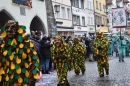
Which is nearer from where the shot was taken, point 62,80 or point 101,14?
point 62,80

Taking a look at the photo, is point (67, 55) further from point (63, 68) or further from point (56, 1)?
point (56, 1)

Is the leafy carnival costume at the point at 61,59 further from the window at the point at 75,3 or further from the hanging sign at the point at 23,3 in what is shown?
the window at the point at 75,3

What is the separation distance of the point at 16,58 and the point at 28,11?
1985 centimetres

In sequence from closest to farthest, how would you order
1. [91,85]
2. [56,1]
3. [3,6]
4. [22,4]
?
1. [91,85]
2. [3,6]
3. [22,4]
4. [56,1]

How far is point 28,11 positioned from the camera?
964 inches

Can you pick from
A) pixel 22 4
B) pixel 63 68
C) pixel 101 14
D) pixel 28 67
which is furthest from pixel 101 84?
pixel 101 14

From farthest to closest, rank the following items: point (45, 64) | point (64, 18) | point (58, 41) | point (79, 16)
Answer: point (79, 16), point (64, 18), point (45, 64), point (58, 41)

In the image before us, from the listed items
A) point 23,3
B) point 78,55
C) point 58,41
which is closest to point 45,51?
point 78,55

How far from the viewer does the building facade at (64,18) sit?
3249 centimetres

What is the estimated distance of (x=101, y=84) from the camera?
9.88m

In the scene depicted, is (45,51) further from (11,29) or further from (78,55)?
(11,29)

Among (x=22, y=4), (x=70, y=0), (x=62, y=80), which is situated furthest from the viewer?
(x=70, y=0)

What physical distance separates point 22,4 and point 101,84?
1453 centimetres

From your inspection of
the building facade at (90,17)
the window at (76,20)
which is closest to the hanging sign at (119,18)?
the window at (76,20)
